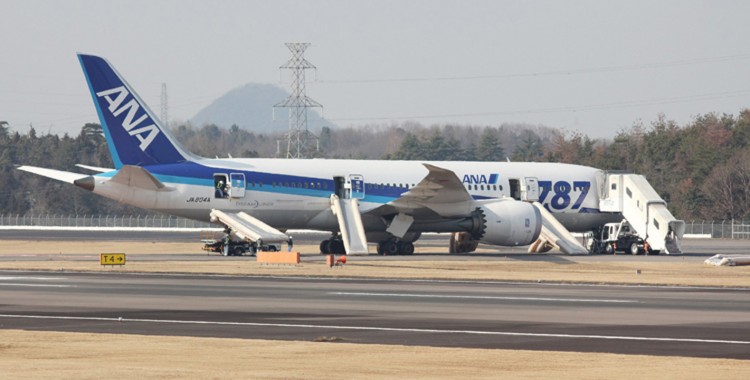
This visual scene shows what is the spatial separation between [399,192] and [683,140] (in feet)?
234

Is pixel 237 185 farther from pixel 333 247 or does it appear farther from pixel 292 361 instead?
pixel 292 361

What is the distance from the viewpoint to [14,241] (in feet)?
250

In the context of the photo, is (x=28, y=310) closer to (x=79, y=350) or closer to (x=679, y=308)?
(x=79, y=350)

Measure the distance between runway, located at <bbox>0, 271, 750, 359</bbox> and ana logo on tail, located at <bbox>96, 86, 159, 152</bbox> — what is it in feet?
47.0

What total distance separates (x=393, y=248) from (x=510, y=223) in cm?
516

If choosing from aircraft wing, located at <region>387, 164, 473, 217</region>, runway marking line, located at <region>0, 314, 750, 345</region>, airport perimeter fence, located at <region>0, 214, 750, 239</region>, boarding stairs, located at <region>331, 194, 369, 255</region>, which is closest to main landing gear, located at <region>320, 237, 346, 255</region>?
boarding stairs, located at <region>331, 194, 369, 255</region>

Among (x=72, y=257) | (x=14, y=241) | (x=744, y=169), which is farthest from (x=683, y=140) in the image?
(x=72, y=257)

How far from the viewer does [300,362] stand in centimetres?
A: 1812

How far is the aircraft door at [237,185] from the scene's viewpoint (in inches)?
2105

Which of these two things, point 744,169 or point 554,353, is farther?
point 744,169

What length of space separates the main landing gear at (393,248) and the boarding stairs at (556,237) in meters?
5.80

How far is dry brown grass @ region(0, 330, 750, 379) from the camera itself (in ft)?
55.1

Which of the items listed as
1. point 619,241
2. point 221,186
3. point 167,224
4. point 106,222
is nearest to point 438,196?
point 221,186

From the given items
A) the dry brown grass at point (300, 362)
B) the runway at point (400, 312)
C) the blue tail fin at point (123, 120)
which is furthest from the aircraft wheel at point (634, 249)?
the dry brown grass at point (300, 362)
